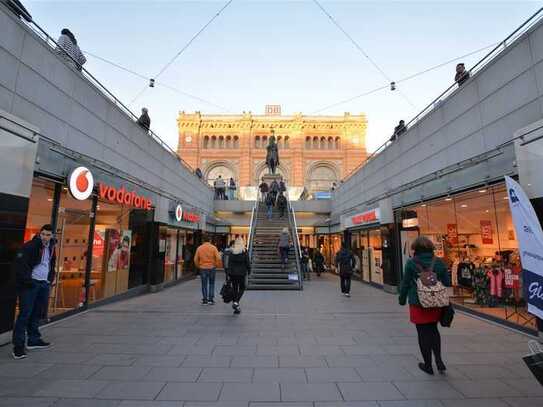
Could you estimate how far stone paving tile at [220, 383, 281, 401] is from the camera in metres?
3.11

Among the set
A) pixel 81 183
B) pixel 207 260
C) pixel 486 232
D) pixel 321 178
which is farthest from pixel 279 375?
pixel 321 178

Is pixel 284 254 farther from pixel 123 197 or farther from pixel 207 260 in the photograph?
pixel 123 197

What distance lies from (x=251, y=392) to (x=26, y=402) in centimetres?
A: 240

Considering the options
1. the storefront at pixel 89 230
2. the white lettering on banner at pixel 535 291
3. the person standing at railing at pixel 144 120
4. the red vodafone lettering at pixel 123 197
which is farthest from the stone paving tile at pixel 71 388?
the person standing at railing at pixel 144 120

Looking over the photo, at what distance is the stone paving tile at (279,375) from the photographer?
3.55m

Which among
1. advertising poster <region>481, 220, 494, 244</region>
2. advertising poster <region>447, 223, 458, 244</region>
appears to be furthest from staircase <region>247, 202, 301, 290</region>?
advertising poster <region>481, 220, 494, 244</region>

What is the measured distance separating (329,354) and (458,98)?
285 inches

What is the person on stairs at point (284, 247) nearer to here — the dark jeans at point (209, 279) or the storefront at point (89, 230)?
the dark jeans at point (209, 279)

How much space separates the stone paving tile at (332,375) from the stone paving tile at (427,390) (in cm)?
54

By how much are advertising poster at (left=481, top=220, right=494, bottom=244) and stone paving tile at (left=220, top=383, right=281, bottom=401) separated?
293 inches

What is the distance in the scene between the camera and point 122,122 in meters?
8.75

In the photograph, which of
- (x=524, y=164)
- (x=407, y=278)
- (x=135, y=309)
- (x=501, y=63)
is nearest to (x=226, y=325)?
(x=135, y=309)

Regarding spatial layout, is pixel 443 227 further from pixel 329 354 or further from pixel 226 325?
pixel 226 325

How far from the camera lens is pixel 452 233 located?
8906 millimetres
